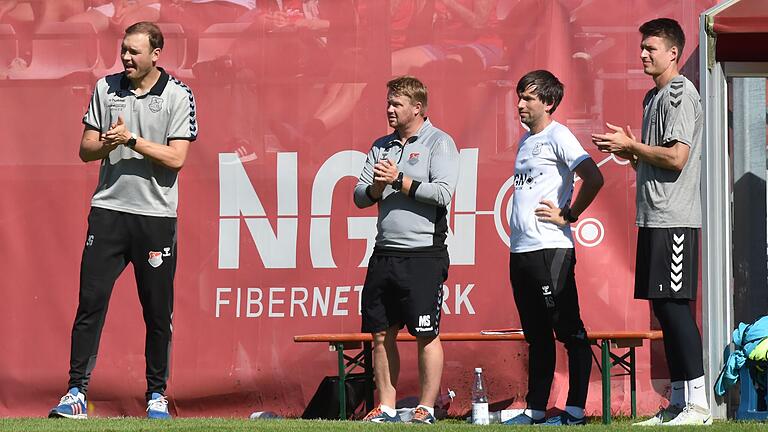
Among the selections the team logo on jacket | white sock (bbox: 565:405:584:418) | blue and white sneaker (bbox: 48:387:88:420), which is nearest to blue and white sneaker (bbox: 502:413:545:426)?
white sock (bbox: 565:405:584:418)

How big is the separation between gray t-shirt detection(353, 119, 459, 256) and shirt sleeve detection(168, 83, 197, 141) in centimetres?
87

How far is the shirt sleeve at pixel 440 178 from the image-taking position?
19.5 feet

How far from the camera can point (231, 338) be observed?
23.6 ft

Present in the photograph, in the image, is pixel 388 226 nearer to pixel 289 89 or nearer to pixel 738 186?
pixel 289 89

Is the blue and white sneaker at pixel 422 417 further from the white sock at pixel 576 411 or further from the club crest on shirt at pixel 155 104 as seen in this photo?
the club crest on shirt at pixel 155 104

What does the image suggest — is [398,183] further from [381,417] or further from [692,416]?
[692,416]

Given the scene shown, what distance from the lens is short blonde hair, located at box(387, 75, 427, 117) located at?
242 inches

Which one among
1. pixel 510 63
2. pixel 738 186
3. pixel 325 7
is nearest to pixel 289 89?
pixel 325 7

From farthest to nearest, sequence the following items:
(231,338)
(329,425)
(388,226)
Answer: (231,338) < (388,226) < (329,425)

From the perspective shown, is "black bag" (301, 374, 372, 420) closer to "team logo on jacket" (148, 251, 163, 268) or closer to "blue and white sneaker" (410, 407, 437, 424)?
"blue and white sneaker" (410, 407, 437, 424)

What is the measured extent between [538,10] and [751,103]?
128cm

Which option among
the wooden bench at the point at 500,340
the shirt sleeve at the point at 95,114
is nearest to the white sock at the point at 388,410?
the wooden bench at the point at 500,340

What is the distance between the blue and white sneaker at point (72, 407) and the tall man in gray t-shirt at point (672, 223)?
8.61ft

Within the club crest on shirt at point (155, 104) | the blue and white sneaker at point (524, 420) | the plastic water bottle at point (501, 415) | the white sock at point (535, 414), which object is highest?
the club crest on shirt at point (155, 104)
